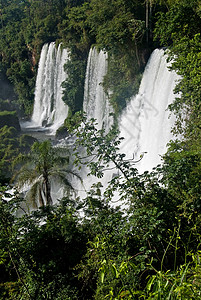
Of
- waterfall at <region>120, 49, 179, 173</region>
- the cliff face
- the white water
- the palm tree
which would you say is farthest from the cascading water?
the cliff face

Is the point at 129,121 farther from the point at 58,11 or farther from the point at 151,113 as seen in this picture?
the point at 58,11

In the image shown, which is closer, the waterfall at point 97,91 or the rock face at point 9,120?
the waterfall at point 97,91

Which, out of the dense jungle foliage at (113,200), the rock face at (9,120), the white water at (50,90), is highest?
the white water at (50,90)

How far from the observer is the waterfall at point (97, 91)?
56.4 feet

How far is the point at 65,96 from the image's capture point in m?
22.1

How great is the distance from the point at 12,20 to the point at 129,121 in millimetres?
31552

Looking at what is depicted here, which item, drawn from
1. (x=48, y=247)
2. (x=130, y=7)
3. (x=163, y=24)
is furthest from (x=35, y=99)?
(x=48, y=247)

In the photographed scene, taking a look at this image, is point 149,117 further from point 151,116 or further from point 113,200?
point 113,200

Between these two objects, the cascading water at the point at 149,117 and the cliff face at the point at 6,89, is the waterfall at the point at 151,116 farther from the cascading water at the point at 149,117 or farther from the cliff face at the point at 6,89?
the cliff face at the point at 6,89

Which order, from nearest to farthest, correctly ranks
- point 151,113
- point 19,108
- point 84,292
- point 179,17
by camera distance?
1. point 84,292
2. point 179,17
3. point 151,113
4. point 19,108

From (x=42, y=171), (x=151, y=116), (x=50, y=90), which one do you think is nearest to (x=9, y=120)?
(x=50, y=90)

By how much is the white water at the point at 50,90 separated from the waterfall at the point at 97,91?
13.3ft

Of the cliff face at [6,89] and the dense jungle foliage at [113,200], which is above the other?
the cliff face at [6,89]

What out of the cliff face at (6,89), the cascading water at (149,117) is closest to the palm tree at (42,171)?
the cascading water at (149,117)
